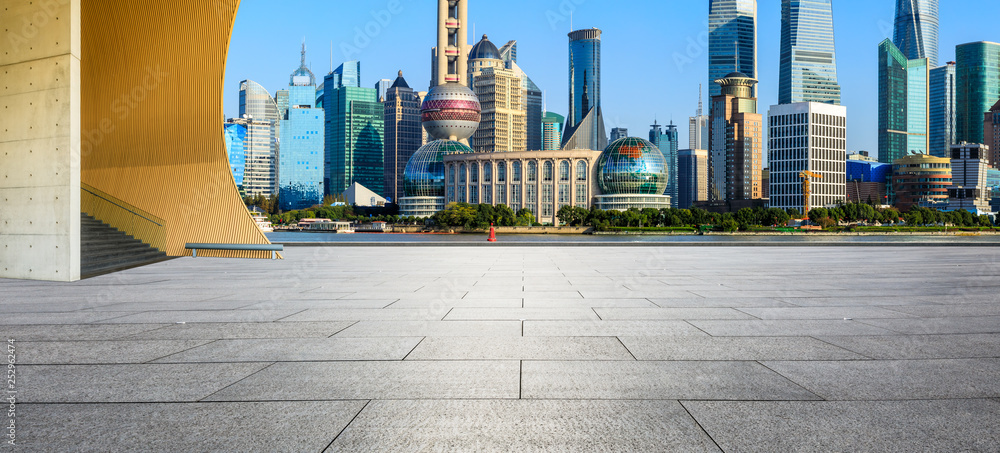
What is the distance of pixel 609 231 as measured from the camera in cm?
14425

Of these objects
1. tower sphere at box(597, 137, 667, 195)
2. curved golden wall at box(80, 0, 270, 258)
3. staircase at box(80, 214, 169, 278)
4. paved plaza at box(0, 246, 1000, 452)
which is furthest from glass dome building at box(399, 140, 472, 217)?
paved plaza at box(0, 246, 1000, 452)

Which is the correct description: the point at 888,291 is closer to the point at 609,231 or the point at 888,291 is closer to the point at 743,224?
the point at 609,231

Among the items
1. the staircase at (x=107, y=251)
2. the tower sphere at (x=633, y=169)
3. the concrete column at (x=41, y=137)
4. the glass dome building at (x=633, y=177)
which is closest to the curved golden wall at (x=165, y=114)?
the staircase at (x=107, y=251)

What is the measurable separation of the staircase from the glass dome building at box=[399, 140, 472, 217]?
166871 millimetres

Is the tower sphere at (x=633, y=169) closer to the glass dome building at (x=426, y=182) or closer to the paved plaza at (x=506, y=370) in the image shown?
the glass dome building at (x=426, y=182)

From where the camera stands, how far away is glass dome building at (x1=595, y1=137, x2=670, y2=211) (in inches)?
6590

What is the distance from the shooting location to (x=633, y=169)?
16700cm

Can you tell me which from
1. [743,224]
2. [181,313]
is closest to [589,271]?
[181,313]

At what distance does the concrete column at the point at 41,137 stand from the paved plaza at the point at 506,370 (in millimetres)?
2571

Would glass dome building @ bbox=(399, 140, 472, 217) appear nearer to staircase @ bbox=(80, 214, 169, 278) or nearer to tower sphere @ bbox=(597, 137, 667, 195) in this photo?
tower sphere @ bbox=(597, 137, 667, 195)

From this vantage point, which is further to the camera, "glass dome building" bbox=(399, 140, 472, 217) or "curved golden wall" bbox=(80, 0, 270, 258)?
"glass dome building" bbox=(399, 140, 472, 217)

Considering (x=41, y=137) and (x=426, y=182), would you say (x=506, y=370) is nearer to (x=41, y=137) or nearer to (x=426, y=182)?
(x=41, y=137)

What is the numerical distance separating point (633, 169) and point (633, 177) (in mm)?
1837

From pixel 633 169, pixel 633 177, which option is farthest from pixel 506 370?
pixel 633 169
